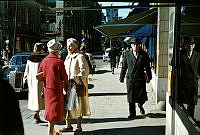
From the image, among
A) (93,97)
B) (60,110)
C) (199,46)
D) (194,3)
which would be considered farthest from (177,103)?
(93,97)

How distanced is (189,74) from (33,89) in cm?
432

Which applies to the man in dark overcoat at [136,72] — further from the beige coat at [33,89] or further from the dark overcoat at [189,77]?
the dark overcoat at [189,77]

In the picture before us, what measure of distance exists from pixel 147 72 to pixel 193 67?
13.2ft

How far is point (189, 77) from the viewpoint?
4.59 m

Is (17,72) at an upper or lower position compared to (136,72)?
lower

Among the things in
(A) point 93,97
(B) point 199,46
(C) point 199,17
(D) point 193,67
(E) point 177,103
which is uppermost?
(C) point 199,17

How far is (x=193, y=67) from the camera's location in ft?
14.4

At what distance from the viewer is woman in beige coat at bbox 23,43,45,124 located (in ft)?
25.0

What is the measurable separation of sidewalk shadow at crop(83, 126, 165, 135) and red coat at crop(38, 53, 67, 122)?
1.11m

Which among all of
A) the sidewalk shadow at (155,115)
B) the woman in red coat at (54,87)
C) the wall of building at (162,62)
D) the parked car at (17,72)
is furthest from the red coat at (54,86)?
the parked car at (17,72)

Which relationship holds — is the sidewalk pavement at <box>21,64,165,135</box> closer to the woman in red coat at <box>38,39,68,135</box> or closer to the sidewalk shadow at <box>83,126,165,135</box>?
the sidewalk shadow at <box>83,126,165,135</box>

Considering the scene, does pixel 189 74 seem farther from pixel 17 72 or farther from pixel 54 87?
pixel 17 72

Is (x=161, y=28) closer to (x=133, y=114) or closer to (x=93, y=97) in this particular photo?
(x=133, y=114)

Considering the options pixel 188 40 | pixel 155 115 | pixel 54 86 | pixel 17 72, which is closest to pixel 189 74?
pixel 188 40
